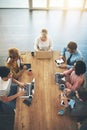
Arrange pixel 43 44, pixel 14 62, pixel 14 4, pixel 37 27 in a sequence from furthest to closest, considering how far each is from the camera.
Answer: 1. pixel 14 4
2. pixel 37 27
3. pixel 43 44
4. pixel 14 62

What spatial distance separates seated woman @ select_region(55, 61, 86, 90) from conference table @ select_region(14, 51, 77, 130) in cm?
14

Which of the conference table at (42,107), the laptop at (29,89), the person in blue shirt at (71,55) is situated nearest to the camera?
the conference table at (42,107)

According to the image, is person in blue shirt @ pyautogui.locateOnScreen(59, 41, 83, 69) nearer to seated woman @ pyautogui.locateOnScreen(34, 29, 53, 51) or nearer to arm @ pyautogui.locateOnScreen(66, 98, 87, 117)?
seated woman @ pyautogui.locateOnScreen(34, 29, 53, 51)

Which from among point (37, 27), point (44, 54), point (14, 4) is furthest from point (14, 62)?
point (14, 4)

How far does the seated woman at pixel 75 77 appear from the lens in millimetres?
2957

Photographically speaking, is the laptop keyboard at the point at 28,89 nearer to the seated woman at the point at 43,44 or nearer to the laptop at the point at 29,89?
the laptop at the point at 29,89

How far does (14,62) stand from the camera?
11.0 feet

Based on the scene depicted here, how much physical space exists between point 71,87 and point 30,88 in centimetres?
62

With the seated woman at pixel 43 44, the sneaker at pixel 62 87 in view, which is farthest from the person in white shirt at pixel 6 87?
the seated woman at pixel 43 44

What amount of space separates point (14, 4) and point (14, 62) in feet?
14.8

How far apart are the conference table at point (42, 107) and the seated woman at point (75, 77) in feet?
0.45

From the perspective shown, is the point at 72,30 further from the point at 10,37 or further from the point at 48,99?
the point at 48,99

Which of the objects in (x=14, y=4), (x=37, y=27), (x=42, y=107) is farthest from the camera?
(x=14, y=4)

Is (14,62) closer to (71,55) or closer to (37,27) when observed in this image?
(71,55)
